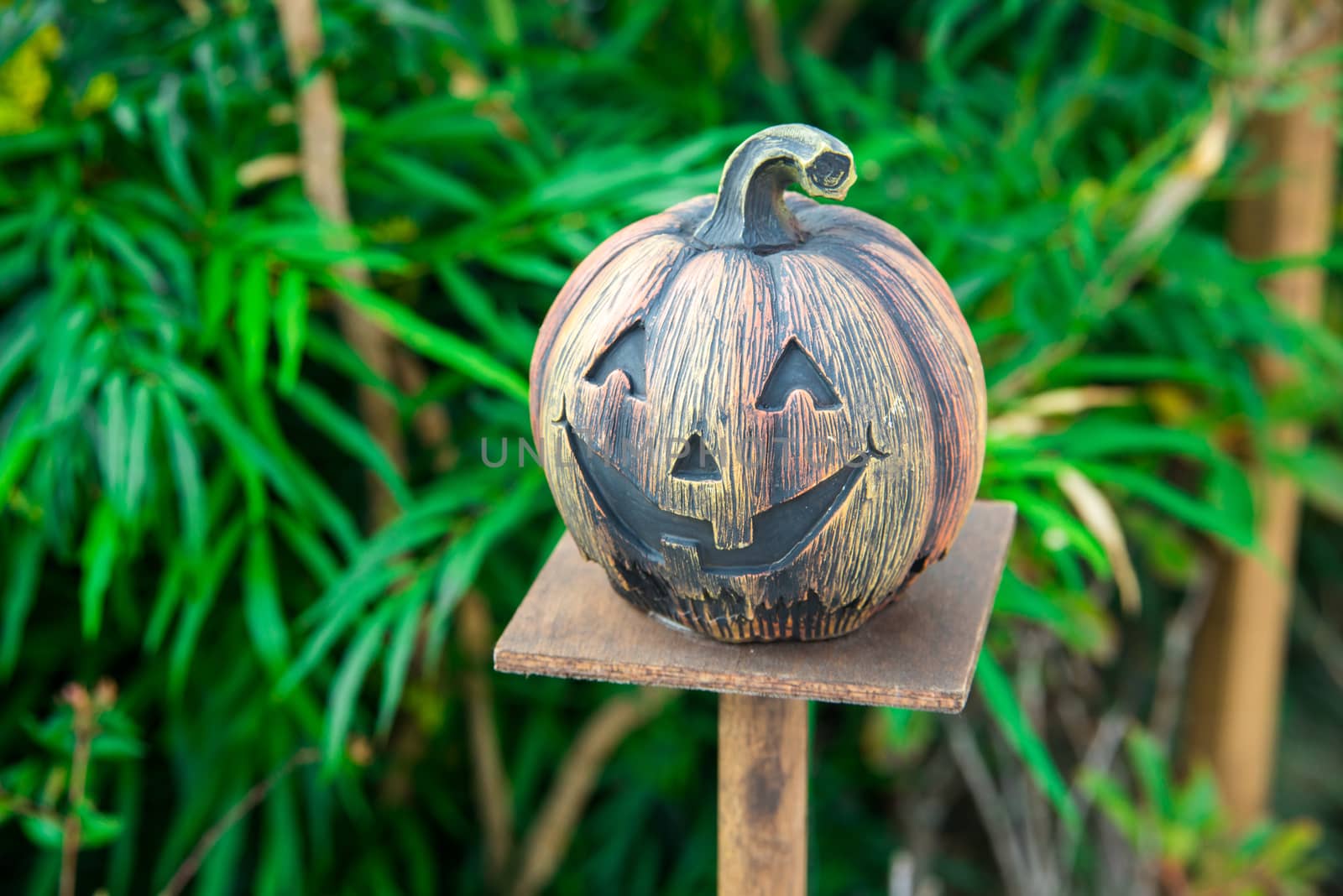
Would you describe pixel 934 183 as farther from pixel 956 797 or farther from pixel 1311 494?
pixel 956 797

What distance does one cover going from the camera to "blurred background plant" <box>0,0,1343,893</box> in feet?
3.20

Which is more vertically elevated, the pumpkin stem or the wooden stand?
the pumpkin stem

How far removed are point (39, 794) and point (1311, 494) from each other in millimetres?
1271

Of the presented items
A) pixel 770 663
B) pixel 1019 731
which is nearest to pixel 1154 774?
pixel 1019 731

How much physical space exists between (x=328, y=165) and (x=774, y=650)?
64 centimetres

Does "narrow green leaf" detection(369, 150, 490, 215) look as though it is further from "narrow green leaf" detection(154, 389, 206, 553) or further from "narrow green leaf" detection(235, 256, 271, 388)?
"narrow green leaf" detection(154, 389, 206, 553)

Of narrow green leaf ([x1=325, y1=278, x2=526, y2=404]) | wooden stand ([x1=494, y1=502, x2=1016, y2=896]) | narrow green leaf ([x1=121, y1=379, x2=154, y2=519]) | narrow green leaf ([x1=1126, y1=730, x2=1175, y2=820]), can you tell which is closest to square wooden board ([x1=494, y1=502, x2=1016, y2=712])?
wooden stand ([x1=494, y1=502, x2=1016, y2=896])

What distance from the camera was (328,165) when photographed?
107 centimetres

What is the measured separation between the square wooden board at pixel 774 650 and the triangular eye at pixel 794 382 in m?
0.13

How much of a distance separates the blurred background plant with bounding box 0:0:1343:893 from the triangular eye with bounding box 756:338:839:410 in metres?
0.35

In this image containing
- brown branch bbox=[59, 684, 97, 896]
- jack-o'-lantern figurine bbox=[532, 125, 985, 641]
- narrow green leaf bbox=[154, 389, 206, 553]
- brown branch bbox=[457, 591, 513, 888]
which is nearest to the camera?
jack-o'-lantern figurine bbox=[532, 125, 985, 641]

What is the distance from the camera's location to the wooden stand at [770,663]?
605 millimetres

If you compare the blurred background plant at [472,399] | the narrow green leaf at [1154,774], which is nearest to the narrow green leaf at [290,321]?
the blurred background plant at [472,399]

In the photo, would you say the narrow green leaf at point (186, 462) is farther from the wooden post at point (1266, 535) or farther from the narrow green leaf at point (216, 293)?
the wooden post at point (1266, 535)
